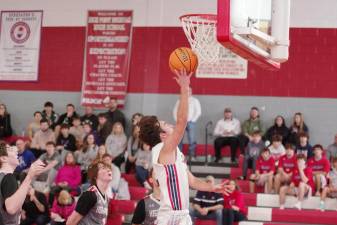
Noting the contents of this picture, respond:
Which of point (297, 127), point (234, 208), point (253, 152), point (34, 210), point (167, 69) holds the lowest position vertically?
point (34, 210)

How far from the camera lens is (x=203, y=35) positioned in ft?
29.3

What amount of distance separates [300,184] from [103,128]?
16.6 feet

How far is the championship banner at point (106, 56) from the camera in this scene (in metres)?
17.2

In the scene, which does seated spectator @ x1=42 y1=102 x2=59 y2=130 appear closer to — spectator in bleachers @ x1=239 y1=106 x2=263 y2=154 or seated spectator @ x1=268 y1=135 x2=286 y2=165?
spectator in bleachers @ x1=239 y1=106 x2=263 y2=154

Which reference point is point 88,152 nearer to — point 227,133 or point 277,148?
point 227,133

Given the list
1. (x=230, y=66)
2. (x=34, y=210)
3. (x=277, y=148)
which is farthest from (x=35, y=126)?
(x=277, y=148)

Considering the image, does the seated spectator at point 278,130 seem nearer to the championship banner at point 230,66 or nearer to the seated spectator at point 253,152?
the seated spectator at point 253,152

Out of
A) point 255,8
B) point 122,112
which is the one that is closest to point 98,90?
point 122,112

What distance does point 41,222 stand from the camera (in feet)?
41.1

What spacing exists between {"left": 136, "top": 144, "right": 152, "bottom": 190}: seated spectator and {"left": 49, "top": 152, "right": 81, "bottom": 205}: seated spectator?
1.24m

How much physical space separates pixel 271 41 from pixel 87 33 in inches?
458

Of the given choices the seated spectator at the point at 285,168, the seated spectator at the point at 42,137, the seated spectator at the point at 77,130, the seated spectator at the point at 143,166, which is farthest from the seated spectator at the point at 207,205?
the seated spectator at the point at 42,137

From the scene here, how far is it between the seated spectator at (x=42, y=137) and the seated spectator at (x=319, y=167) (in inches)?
233

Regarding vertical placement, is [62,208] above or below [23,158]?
below
